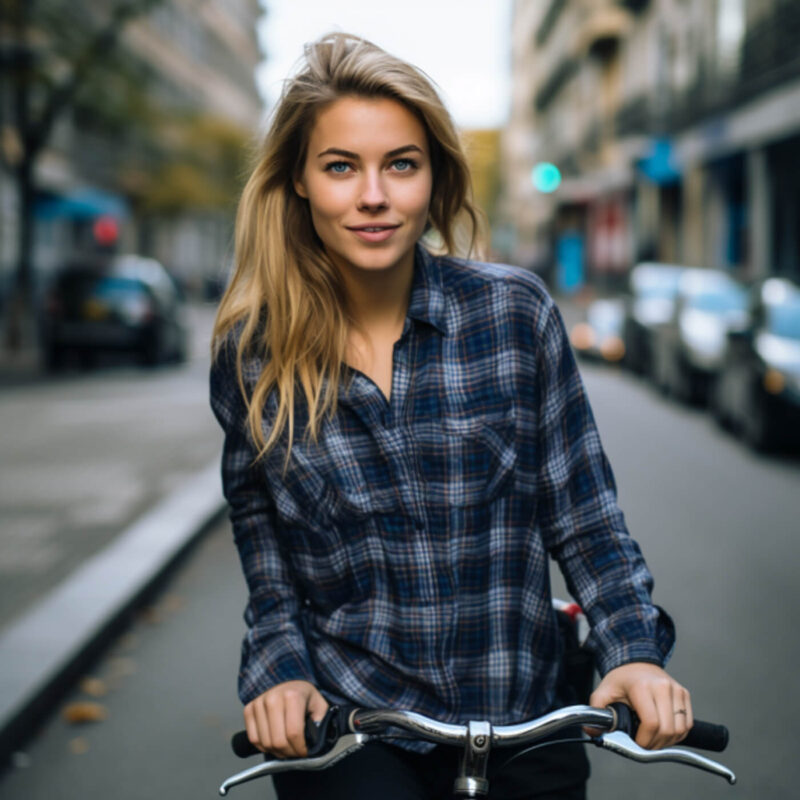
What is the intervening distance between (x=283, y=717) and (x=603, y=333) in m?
19.5

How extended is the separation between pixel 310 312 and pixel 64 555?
16.0ft

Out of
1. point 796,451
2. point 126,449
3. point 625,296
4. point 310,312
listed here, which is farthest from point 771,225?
point 310,312

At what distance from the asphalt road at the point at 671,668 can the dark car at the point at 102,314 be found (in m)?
12.2

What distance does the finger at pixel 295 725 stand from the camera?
1.79m

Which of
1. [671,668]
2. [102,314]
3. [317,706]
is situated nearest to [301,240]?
[317,706]

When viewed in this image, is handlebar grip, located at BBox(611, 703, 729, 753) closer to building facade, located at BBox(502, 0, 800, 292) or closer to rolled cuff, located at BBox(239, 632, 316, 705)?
rolled cuff, located at BBox(239, 632, 316, 705)

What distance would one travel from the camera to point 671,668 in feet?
16.3

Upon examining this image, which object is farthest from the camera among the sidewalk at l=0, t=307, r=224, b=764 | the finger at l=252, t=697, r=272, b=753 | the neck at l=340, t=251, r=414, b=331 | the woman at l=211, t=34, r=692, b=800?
the sidewalk at l=0, t=307, r=224, b=764

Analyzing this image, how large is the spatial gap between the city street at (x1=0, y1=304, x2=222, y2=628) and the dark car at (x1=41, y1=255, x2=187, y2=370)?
0.98 m

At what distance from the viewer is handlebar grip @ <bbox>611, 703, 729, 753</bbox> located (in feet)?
5.58

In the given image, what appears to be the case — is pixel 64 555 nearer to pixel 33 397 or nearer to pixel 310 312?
pixel 310 312

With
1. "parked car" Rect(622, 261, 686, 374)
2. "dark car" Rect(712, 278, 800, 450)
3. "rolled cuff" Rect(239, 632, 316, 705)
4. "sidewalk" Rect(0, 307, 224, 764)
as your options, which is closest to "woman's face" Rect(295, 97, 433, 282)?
"rolled cuff" Rect(239, 632, 316, 705)

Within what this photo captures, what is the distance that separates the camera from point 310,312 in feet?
6.78

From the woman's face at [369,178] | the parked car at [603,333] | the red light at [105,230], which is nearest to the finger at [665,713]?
the woman's face at [369,178]
